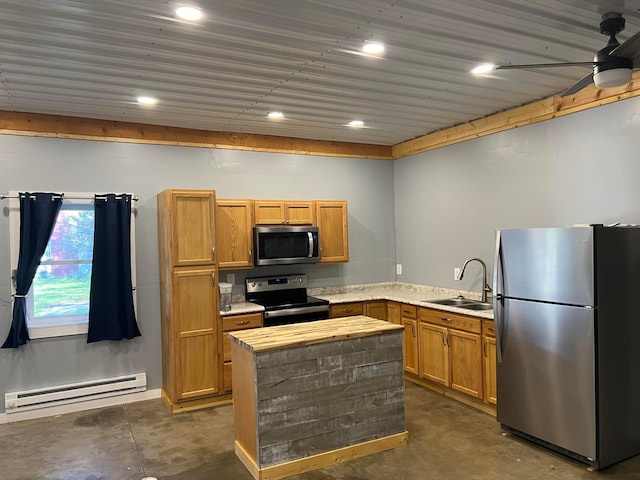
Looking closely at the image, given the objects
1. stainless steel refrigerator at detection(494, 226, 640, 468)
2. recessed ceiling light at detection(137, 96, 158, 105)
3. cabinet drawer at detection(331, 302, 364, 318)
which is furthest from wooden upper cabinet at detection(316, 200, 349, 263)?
stainless steel refrigerator at detection(494, 226, 640, 468)

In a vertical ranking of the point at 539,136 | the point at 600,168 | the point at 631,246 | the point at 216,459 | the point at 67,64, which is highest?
the point at 67,64

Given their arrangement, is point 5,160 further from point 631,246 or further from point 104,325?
point 631,246

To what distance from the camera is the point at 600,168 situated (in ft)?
12.4

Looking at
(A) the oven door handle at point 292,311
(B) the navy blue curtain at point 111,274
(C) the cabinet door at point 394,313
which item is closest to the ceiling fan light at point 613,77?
(C) the cabinet door at point 394,313

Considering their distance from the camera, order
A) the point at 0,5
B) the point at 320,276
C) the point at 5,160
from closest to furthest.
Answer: the point at 0,5 → the point at 5,160 → the point at 320,276

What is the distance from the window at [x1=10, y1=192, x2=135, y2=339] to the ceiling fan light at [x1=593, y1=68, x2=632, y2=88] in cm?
418

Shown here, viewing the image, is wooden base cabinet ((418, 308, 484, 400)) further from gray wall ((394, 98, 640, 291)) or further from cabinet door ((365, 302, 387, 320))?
gray wall ((394, 98, 640, 291))

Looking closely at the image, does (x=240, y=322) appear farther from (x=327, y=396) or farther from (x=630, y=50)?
(x=630, y=50)

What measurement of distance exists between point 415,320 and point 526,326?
155 centimetres

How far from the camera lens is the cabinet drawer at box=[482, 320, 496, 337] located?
397cm

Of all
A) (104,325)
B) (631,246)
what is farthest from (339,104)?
(104,325)

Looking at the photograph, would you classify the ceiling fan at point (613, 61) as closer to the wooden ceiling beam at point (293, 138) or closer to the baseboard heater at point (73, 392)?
the wooden ceiling beam at point (293, 138)

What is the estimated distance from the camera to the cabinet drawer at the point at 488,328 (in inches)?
156

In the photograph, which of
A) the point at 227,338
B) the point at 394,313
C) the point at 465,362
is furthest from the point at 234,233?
the point at 465,362
